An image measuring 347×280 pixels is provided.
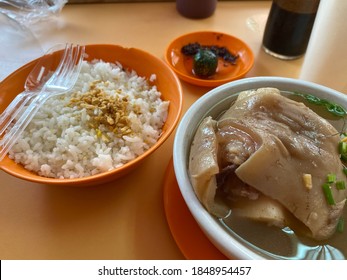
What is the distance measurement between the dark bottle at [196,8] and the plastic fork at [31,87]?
35.7 inches

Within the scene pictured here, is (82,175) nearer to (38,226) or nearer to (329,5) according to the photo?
(38,226)

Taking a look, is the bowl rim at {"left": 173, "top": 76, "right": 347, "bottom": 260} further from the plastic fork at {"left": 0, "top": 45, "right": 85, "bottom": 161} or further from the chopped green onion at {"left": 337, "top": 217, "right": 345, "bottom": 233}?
the plastic fork at {"left": 0, "top": 45, "right": 85, "bottom": 161}

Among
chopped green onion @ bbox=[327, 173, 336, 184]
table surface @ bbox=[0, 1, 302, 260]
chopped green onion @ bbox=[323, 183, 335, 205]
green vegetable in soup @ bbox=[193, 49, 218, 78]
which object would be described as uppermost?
chopped green onion @ bbox=[327, 173, 336, 184]

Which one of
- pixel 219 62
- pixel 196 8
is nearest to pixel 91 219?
pixel 219 62

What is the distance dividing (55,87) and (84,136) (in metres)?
0.30

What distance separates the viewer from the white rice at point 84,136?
1.07m

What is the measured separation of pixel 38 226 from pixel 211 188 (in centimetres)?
57

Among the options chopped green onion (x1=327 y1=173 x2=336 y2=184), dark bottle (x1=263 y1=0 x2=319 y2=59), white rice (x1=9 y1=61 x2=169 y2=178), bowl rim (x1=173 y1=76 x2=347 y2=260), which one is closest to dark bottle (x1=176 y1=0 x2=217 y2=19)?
dark bottle (x1=263 y1=0 x2=319 y2=59)

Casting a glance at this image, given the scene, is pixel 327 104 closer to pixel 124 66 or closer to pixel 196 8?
pixel 124 66

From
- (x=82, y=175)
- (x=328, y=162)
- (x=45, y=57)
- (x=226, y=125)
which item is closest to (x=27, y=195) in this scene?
(x=82, y=175)

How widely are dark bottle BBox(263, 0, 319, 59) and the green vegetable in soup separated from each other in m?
0.39

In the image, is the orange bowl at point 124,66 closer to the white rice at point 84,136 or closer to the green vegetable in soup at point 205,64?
the white rice at point 84,136

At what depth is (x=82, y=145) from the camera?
1.09 m

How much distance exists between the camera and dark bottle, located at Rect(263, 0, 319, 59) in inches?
61.6
